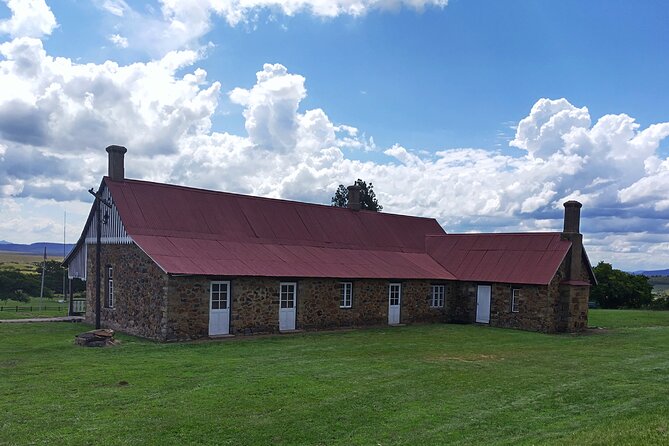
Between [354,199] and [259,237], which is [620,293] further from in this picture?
[259,237]

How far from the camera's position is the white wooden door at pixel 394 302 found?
81.5 ft

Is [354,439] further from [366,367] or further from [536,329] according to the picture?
[536,329]

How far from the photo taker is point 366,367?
1381cm

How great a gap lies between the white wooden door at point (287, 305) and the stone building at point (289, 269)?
39 millimetres

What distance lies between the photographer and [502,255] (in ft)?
89.1

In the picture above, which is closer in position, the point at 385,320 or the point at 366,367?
the point at 366,367

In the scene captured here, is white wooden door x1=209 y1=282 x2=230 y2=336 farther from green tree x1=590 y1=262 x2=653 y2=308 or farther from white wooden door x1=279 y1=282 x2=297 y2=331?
green tree x1=590 y1=262 x2=653 y2=308

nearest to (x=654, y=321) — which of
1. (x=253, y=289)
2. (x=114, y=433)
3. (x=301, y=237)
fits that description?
(x=301, y=237)

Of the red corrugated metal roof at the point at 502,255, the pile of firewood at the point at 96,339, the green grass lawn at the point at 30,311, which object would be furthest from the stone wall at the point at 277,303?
the green grass lawn at the point at 30,311

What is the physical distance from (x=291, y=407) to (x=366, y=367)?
4.14 m

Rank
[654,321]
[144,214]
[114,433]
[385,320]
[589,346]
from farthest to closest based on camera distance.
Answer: [654,321]
[385,320]
[144,214]
[589,346]
[114,433]

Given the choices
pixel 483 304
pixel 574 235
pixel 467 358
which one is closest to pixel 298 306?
pixel 467 358

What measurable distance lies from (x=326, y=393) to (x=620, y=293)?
40.7 metres

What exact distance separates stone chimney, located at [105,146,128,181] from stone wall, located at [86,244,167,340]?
8.86ft
